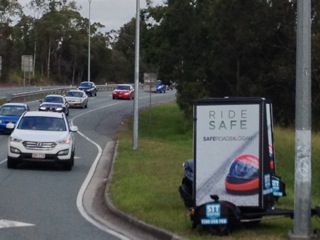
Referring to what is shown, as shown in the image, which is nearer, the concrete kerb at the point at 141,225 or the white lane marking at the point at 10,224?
the concrete kerb at the point at 141,225

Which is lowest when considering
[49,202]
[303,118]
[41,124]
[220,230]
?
[49,202]

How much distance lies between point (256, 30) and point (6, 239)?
97.8 ft

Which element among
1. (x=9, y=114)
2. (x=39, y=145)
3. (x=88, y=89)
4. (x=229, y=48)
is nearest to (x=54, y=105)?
(x=9, y=114)

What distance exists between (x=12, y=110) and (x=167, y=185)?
25339mm

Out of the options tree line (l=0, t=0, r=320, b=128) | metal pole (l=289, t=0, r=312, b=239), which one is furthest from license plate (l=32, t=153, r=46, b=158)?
tree line (l=0, t=0, r=320, b=128)

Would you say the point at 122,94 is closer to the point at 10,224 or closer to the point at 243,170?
the point at 10,224

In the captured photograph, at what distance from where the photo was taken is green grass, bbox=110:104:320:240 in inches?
539

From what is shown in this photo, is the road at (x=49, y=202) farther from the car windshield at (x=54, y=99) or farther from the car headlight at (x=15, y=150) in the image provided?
the car windshield at (x=54, y=99)

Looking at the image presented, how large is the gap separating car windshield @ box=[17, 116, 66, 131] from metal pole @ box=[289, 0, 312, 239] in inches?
569

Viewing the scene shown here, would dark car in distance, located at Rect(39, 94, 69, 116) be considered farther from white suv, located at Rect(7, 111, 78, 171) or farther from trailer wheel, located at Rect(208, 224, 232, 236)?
trailer wheel, located at Rect(208, 224, 232, 236)

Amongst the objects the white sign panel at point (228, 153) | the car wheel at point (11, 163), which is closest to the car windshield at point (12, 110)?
the car wheel at point (11, 163)

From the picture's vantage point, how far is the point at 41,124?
1029 inches

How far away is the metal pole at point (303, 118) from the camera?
12422 mm

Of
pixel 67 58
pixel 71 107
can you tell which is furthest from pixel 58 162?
pixel 67 58
